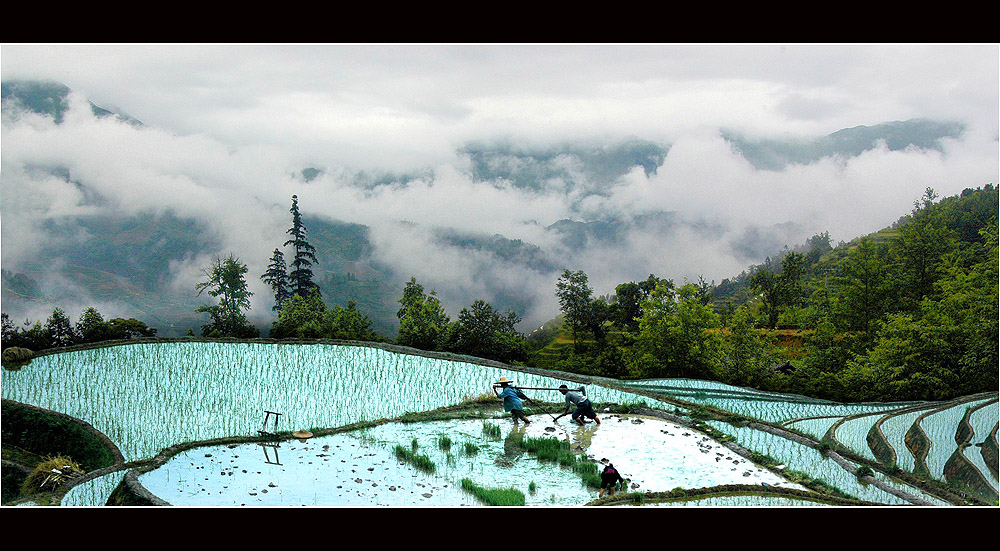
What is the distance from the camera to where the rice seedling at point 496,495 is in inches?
216

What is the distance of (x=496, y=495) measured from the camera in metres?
5.60

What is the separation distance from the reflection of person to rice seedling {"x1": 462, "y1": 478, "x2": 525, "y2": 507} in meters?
0.72

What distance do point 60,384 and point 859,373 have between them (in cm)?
1214

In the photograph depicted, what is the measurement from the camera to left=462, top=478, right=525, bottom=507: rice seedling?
18.0 feet

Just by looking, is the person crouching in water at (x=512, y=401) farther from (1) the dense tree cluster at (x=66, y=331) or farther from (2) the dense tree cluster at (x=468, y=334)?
(1) the dense tree cluster at (x=66, y=331)

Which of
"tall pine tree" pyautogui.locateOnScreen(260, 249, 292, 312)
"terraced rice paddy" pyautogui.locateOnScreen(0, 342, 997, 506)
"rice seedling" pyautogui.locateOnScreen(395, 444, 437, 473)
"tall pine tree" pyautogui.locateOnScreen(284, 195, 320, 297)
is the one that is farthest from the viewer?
"tall pine tree" pyautogui.locateOnScreen(260, 249, 292, 312)

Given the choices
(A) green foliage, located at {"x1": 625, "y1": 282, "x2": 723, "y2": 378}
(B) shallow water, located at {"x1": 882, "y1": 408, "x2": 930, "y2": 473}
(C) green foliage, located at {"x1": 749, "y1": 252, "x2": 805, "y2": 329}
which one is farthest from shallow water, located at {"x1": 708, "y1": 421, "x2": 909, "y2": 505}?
(C) green foliage, located at {"x1": 749, "y1": 252, "x2": 805, "y2": 329}

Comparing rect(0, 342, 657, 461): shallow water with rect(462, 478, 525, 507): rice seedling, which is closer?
rect(462, 478, 525, 507): rice seedling

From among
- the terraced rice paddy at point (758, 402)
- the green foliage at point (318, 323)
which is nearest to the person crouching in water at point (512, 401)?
the terraced rice paddy at point (758, 402)

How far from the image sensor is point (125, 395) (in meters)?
8.62

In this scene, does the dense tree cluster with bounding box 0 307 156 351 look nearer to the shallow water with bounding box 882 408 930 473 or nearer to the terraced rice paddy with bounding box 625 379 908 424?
the terraced rice paddy with bounding box 625 379 908 424
